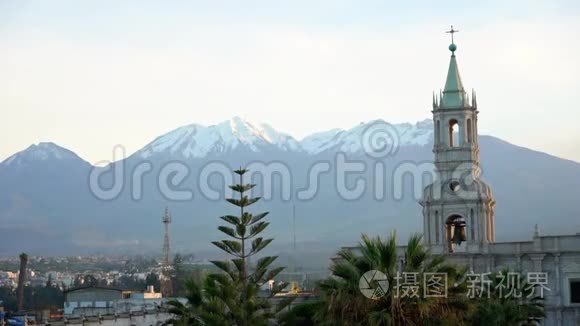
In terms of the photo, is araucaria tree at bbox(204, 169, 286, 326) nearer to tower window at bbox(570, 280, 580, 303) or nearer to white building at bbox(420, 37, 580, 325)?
white building at bbox(420, 37, 580, 325)

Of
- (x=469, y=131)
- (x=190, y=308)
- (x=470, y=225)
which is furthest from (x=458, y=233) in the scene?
(x=190, y=308)

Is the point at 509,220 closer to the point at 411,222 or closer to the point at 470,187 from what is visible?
the point at 411,222

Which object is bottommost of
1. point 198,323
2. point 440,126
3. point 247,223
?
point 198,323

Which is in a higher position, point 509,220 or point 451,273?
point 509,220

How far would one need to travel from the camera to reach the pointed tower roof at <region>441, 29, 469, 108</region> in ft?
189

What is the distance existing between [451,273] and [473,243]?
25995 millimetres

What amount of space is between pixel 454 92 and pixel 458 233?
6.81 m

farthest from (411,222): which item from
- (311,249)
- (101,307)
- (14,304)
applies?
(101,307)

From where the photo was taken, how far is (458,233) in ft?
190

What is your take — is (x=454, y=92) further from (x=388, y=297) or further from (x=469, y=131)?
(x=388, y=297)

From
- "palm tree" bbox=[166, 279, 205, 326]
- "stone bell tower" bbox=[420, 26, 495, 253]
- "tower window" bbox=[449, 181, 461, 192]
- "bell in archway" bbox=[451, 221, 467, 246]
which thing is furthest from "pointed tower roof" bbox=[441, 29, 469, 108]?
"palm tree" bbox=[166, 279, 205, 326]

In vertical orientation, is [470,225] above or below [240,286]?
above

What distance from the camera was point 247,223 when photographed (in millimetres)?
42281

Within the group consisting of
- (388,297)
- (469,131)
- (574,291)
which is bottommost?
(388,297)
